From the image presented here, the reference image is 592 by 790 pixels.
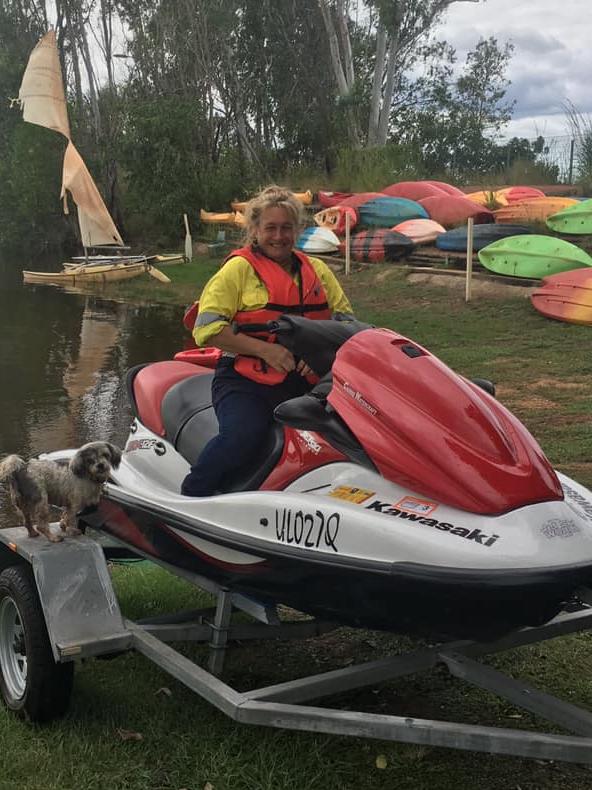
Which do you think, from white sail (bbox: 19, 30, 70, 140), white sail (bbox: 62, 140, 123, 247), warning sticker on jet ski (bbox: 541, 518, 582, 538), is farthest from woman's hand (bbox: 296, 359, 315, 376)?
white sail (bbox: 19, 30, 70, 140)

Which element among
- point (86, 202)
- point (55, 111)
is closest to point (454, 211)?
point (86, 202)

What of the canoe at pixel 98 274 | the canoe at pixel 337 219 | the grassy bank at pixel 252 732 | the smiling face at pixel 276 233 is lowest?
the canoe at pixel 98 274

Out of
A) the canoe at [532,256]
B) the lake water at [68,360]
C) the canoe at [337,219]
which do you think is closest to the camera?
the lake water at [68,360]

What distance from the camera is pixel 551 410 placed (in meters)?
8.96

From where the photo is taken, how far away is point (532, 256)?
15648 mm

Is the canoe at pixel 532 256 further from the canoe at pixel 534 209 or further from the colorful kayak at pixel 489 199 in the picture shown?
the colorful kayak at pixel 489 199

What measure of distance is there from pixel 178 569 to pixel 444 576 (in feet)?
4.76

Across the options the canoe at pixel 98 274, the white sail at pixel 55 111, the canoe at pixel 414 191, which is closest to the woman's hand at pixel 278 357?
the canoe at pixel 414 191

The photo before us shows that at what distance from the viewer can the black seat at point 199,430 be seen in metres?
3.24

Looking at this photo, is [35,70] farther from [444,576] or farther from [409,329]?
[444,576]

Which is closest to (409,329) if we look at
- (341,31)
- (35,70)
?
(35,70)

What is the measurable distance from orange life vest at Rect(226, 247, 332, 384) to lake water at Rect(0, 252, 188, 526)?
3.95 metres

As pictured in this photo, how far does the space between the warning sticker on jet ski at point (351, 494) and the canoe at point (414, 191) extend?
71.6 ft

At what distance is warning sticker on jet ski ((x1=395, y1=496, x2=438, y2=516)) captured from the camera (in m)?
2.66
